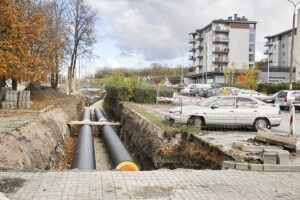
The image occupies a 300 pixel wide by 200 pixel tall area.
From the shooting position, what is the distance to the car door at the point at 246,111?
1444 cm

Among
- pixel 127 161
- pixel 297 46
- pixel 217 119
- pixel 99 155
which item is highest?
pixel 297 46

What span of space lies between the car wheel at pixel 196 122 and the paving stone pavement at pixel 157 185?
661cm

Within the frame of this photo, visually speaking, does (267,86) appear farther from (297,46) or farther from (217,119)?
(217,119)

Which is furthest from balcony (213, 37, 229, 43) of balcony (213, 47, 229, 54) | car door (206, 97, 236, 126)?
car door (206, 97, 236, 126)

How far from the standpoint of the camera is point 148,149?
1408 centimetres

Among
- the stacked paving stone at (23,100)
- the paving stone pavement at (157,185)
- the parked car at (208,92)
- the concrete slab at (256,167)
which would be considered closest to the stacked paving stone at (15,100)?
the stacked paving stone at (23,100)

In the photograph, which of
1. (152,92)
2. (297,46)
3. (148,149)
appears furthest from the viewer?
(297,46)

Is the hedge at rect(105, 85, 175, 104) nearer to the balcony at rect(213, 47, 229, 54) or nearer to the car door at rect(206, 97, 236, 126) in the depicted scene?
the car door at rect(206, 97, 236, 126)

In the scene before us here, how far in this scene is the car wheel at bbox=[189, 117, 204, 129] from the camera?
14266mm

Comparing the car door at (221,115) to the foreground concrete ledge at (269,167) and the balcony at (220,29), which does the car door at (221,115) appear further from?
the balcony at (220,29)

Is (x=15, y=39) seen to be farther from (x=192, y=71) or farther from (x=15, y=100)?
(x=192, y=71)

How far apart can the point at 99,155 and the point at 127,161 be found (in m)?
6.56

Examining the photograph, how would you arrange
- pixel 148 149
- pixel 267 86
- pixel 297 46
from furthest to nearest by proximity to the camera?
pixel 297 46
pixel 267 86
pixel 148 149

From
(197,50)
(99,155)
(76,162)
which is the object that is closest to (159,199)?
(76,162)
